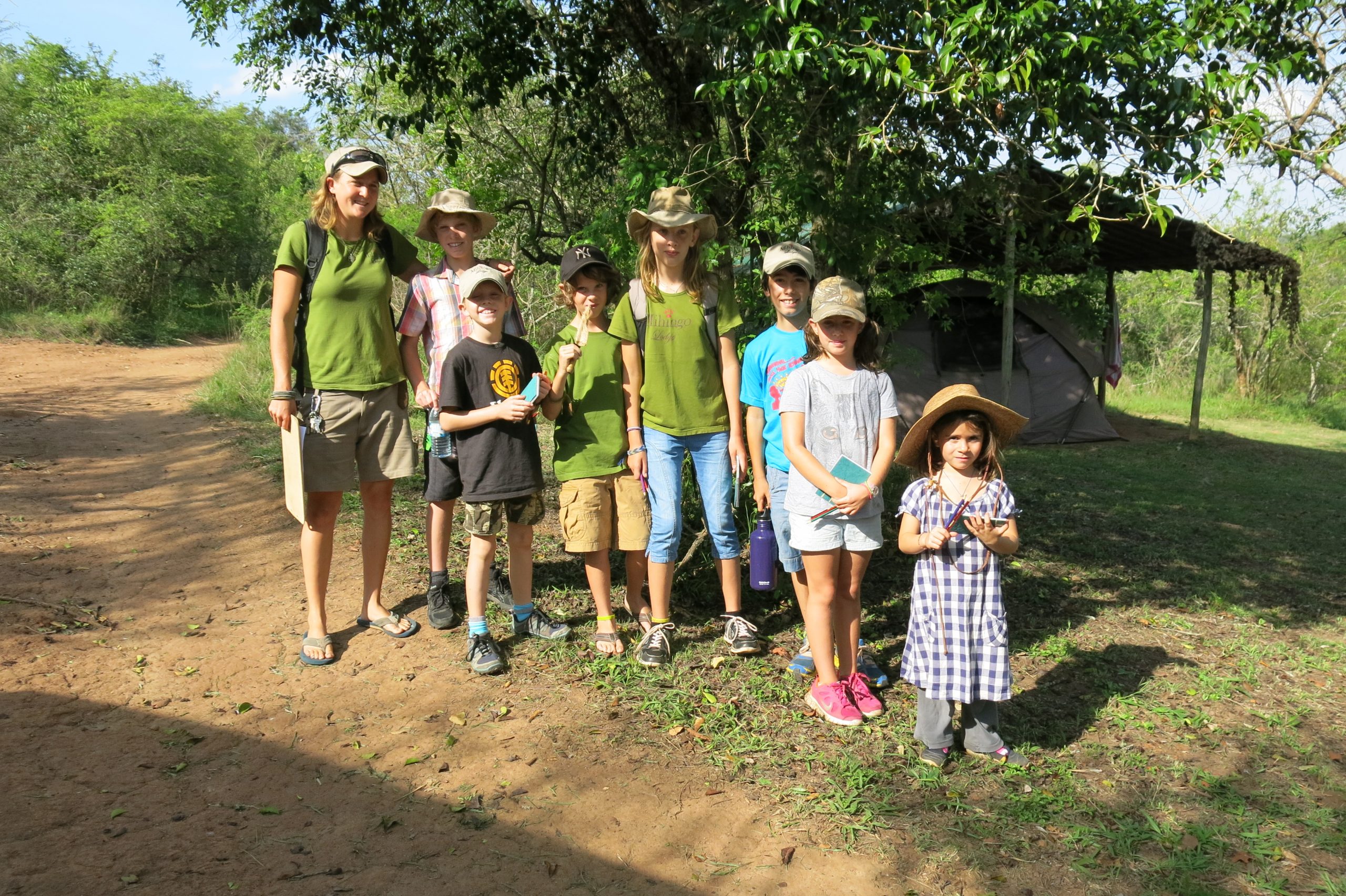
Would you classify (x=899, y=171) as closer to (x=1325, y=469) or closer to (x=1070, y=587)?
(x=1070, y=587)

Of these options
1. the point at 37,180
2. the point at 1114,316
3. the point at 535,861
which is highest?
the point at 37,180

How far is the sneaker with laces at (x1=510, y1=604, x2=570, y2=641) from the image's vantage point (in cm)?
408

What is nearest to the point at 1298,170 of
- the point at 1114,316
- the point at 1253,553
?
the point at 1253,553

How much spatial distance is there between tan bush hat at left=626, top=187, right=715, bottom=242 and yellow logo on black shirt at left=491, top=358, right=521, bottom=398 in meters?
0.74

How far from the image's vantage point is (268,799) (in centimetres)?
294

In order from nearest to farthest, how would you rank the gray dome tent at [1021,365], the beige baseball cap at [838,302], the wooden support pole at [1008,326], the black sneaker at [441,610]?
the beige baseball cap at [838,302] → the black sneaker at [441,610] → the wooden support pole at [1008,326] → the gray dome tent at [1021,365]

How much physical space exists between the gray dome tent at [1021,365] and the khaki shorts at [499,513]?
791cm

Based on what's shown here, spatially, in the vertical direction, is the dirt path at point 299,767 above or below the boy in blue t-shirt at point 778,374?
below

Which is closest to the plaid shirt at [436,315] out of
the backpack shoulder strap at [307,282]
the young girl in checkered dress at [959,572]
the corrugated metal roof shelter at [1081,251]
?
the backpack shoulder strap at [307,282]

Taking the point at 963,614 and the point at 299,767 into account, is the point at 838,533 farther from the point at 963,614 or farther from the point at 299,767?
the point at 299,767

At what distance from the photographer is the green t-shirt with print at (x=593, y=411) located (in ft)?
12.8

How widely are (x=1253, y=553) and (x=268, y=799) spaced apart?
6.01 meters

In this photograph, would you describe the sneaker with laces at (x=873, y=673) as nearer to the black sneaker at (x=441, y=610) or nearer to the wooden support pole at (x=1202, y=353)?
the black sneaker at (x=441, y=610)

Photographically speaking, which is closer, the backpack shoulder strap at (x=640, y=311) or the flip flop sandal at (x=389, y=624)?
the backpack shoulder strap at (x=640, y=311)
